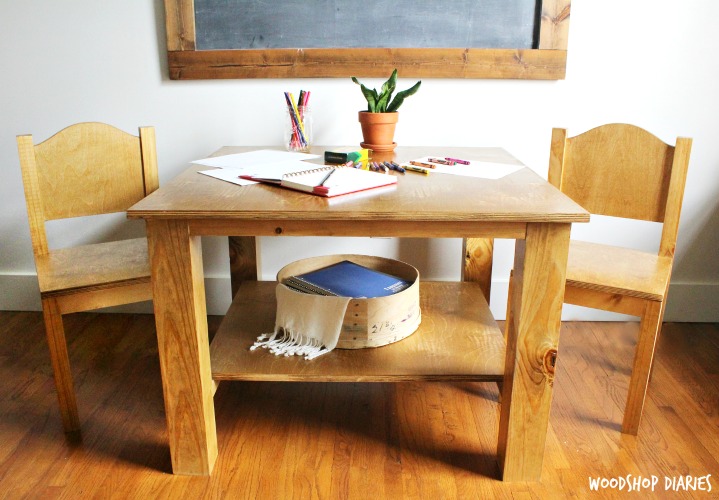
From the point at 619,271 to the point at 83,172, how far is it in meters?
1.56

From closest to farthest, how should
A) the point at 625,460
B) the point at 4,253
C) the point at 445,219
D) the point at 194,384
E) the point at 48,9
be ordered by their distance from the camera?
the point at 445,219 → the point at 194,384 → the point at 625,460 → the point at 48,9 → the point at 4,253

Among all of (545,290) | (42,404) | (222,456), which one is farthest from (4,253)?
(545,290)

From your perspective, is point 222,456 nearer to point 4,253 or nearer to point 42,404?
point 42,404

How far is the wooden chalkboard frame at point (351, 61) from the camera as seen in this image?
6.76 ft

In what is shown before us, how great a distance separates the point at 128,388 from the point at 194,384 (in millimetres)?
581

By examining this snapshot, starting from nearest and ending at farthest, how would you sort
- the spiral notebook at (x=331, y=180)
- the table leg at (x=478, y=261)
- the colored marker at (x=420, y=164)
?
the spiral notebook at (x=331, y=180)
the colored marker at (x=420, y=164)
the table leg at (x=478, y=261)

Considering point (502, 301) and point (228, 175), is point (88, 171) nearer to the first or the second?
point (228, 175)

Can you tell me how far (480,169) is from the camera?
1685mm

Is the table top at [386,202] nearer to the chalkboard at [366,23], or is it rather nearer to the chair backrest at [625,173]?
the chair backrest at [625,173]

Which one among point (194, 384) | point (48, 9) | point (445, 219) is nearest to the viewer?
point (445, 219)

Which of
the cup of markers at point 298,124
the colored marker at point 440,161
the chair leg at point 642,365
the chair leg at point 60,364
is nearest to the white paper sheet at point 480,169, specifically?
the colored marker at point 440,161

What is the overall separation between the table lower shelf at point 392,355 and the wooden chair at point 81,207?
302 millimetres

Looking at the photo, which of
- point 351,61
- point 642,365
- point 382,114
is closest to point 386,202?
point 382,114

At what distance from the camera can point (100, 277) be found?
1.61 m
